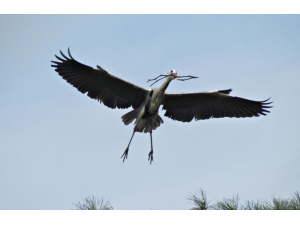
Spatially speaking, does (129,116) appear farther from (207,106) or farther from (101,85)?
(207,106)

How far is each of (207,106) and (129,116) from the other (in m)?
1.86

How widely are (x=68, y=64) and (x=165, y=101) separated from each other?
8.12ft

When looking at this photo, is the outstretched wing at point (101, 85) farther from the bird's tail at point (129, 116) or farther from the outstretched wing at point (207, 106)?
the outstretched wing at point (207, 106)

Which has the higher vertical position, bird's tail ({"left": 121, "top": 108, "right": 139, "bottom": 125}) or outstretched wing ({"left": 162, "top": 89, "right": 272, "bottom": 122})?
outstretched wing ({"left": 162, "top": 89, "right": 272, "bottom": 122})

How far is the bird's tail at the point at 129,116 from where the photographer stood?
1297 cm

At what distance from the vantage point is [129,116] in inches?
513

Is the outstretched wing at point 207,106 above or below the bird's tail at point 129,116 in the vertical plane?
above

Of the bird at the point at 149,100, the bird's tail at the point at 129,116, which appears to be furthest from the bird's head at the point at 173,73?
the bird's tail at the point at 129,116

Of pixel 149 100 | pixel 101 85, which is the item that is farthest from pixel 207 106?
pixel 101 85

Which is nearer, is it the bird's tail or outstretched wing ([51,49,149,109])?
outstretched wing ([51,49,149,109])

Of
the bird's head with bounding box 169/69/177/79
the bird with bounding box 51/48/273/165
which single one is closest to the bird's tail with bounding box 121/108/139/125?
Answer: the bird with bounding box 51/48/273/165

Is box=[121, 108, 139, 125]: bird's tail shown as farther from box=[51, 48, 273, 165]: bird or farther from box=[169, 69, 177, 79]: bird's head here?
box=[169, 69, 177, 79]: bird's head

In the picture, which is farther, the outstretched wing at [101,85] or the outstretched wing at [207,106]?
the outstretched wing at [207,106]

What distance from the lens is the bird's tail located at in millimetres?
12969
